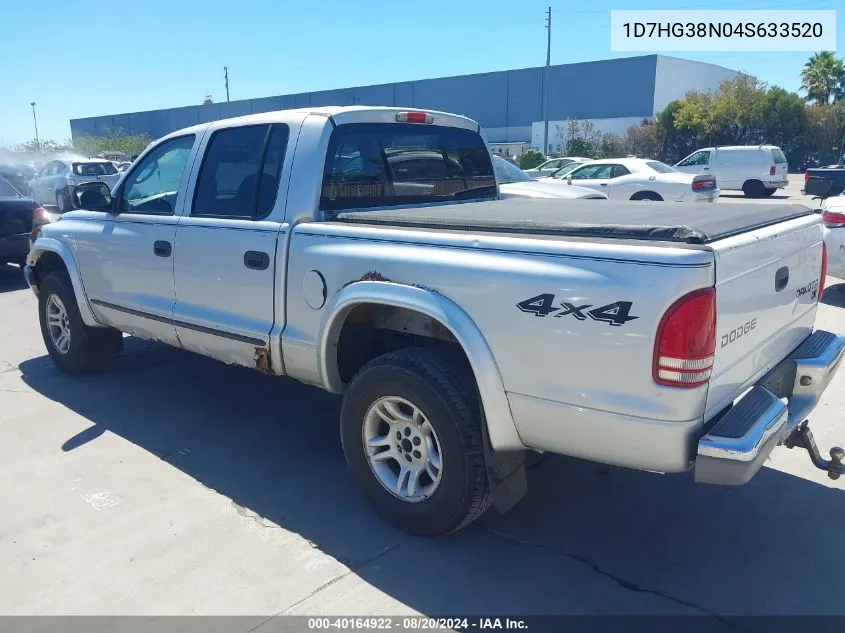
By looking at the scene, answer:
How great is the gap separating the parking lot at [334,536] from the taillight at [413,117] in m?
2.08

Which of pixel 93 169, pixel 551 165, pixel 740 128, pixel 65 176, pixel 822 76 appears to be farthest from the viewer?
pixel 822 76

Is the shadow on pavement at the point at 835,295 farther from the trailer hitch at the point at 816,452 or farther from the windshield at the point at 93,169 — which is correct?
the windshield at the point at 93,169

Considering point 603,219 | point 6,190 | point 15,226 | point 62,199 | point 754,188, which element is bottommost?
point 754,188

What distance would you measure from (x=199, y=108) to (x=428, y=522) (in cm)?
7542

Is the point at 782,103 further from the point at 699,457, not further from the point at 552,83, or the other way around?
the point at 699,457

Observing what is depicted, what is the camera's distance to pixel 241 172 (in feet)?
13.8

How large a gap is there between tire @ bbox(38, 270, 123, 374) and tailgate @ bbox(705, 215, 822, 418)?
474 centimetres

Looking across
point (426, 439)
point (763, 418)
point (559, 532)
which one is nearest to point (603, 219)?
point (763, 418)

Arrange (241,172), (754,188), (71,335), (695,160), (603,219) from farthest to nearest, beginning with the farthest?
(695,160) < (754,188) < (71,335) < (241,172) < (603,219)

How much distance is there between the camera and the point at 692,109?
1606 inches

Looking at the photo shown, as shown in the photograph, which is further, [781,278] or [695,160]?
[695,160]

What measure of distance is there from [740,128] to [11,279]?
40819 mm

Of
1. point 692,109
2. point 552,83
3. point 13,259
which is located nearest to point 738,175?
point 692,109

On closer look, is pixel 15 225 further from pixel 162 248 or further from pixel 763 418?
pixel 763 418
